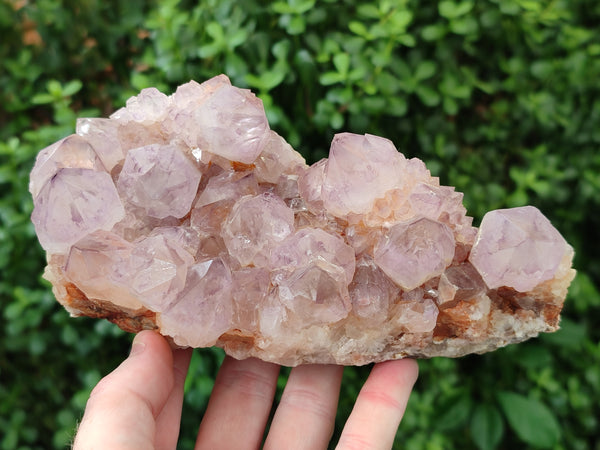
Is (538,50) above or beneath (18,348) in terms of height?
above

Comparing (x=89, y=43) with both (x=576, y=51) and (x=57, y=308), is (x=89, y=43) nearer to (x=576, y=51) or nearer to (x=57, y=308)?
(x=57, y=308)

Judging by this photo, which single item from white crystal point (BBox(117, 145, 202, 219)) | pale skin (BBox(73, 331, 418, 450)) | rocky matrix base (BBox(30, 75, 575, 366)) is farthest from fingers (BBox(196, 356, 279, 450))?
white crystal point (BBox(117, 145, 202, 219))

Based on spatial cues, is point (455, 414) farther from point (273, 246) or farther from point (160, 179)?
point (160, 179)

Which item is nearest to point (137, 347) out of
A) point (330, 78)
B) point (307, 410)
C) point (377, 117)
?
point (307, 410)

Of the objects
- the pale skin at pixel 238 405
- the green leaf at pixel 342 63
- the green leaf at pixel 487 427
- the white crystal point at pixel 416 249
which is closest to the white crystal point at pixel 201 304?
the pale skin at pixel 238 405

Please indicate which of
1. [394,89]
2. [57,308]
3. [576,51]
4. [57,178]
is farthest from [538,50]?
[57,308]

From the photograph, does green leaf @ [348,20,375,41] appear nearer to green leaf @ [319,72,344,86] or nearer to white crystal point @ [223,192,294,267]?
green leaf @ [319,72,344,86]
